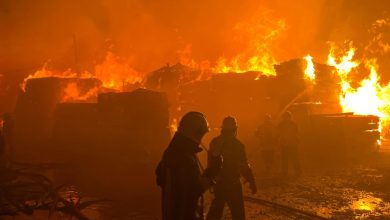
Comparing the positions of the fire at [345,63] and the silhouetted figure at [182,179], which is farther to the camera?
the fire at [345,63]

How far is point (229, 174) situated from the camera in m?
6.18

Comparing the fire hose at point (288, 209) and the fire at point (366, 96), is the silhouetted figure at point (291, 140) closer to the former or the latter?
the fire hose at point (288, 209)

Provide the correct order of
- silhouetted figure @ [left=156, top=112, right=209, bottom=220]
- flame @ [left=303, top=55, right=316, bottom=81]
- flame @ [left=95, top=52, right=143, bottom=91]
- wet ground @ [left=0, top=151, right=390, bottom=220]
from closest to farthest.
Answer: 1. silhouetted figure @ [left=156, top=112, right=209, bottom=220]
2. wet ground @ [left=0, top=151, right=390, bottom=220]
3. flame @ [left=303, top=55, right=316, bottom=81]
4. flame @ [left=95, top=52, right=143, bottom=91]

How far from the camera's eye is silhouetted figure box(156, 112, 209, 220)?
12.9 feet

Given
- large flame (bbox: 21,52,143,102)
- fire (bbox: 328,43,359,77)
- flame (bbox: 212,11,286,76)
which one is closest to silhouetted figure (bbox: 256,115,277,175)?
large flame (bbox: 21,52,143,102)

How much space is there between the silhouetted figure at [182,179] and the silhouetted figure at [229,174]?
1898 mm

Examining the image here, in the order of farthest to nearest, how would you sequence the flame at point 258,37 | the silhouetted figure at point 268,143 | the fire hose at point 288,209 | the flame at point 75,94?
the flame at point 258,37 → the flame at point 75,94 → the silhouetted figure at point 268,143 → the fire hose at point 288,209

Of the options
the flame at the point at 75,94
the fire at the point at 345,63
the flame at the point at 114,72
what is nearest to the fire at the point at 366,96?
the fire at the point at 345,63

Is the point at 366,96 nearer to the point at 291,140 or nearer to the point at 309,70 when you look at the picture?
the point at 309,70

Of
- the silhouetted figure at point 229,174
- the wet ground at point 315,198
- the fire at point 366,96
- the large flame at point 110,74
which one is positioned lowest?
the wet ground at point 315,198

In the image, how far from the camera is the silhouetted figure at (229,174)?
6.11 metres

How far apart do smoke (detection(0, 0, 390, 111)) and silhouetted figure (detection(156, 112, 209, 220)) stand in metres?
26.8

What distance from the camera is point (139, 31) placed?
3153 cm

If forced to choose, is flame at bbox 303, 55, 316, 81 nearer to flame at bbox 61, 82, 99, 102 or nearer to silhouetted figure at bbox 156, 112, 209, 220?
flame at bbox 61, 82, 99, 102
